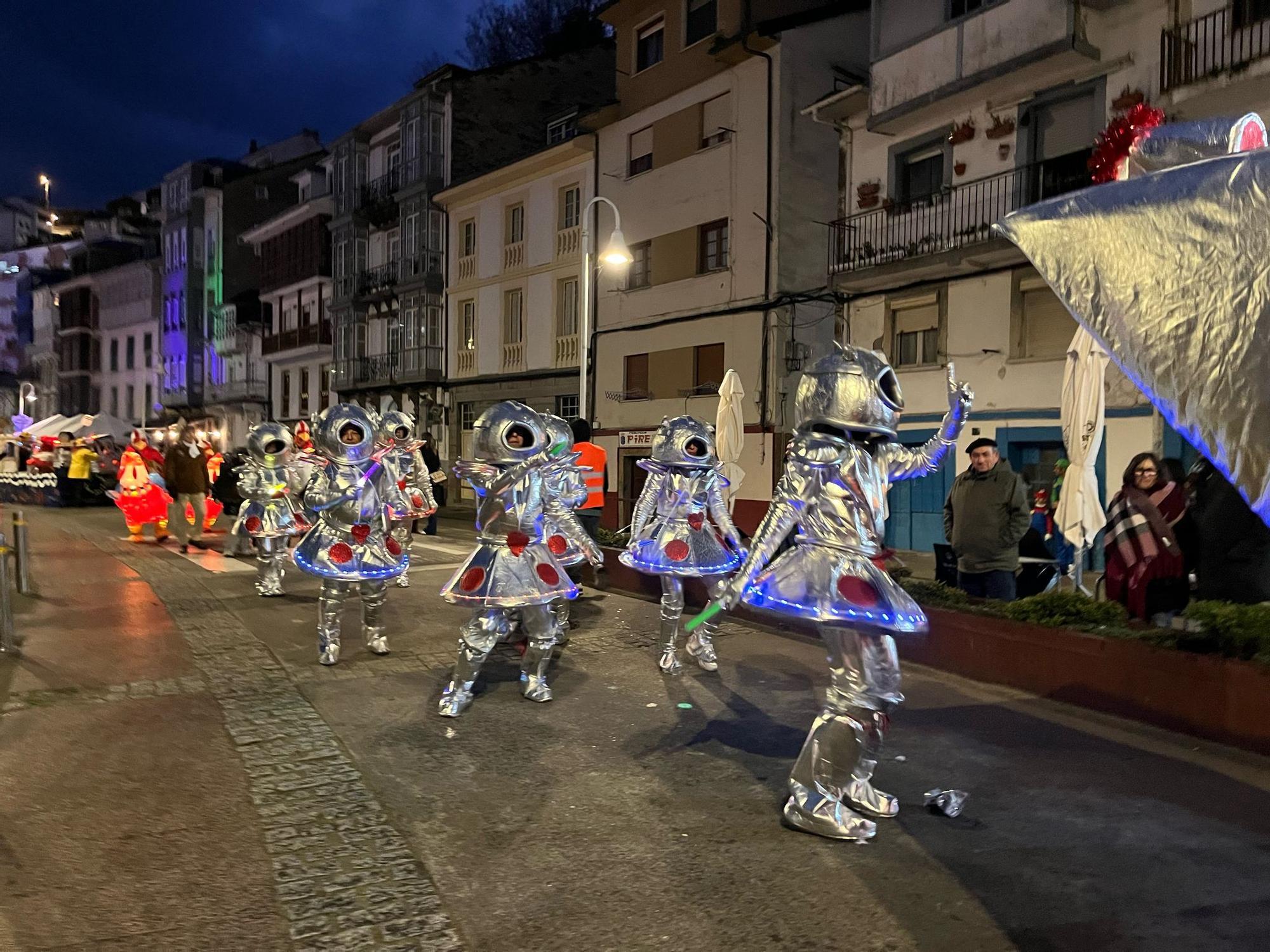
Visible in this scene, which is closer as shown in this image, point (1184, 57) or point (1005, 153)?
point (1184, 57)

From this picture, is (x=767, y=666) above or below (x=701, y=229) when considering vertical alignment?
below

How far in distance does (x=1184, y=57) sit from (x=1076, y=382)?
8434 millimetres

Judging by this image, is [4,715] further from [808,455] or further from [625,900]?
[808,455]

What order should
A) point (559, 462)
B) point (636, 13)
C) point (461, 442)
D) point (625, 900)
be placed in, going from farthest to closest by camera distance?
1. point (461, 442)
2. point (636, 13)
3. point (559, 462)
4. point (625, 900)

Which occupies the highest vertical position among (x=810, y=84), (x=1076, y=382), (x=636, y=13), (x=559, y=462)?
(x=636, y=13)

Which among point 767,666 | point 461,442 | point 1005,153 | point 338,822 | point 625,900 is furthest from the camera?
point 461,442

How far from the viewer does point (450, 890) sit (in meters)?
3.48

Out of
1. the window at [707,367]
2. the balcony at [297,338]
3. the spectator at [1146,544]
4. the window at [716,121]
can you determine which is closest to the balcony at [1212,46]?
the spectator at [1146,544]

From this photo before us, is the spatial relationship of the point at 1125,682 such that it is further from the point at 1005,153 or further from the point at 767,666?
the point at 1005,153

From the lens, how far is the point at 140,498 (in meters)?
16.3

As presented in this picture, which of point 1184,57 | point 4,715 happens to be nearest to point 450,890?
point 4,715

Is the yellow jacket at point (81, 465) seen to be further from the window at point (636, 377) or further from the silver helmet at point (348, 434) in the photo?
the silver helmet at point (348, 434)

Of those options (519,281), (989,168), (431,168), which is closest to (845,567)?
(989,168)

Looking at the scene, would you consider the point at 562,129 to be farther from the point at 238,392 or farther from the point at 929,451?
the point at 929,451
